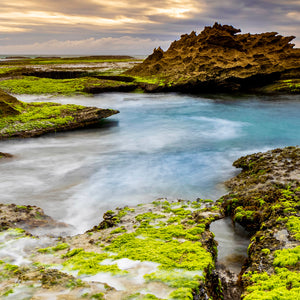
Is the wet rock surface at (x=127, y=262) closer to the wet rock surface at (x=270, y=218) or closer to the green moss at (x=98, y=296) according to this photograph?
the green moss at (x=98, y=296)

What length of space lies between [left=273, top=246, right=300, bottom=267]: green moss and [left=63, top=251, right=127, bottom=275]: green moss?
2392mm

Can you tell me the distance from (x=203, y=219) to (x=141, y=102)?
20214mm

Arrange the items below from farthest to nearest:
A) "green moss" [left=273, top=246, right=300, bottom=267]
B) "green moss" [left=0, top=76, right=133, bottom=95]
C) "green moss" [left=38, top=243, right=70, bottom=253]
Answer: "green moss" [left=0, top=76, right=133, bottom=95]
"green moss" [left=38, top=243, right=70, bottom=253]
"green moss" [left=273, top=246, right=300, bottom=267]

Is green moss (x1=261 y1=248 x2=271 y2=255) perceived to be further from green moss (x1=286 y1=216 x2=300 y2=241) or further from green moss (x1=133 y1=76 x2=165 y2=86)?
green moss (x1=133 y1=76 x2=165 y2=86)

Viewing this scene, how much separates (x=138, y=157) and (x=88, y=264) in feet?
27.3

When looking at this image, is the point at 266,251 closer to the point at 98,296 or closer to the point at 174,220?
the point at 174,220

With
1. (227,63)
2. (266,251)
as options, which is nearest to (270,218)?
(266,251)

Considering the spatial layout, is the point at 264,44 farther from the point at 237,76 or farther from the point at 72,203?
the point at 72,203

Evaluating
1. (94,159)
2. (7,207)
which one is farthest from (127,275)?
(94,159)

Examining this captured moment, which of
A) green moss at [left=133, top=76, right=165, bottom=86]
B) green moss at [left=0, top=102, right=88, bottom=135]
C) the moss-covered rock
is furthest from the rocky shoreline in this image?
green moss at [left=133, top=76, right=165, bottom=86]

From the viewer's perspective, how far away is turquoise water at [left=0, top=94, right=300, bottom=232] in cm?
876

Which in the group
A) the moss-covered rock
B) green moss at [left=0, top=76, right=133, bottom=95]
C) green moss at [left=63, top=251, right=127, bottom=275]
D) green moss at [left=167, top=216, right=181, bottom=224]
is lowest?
green moss at [left=63, top=251, right=127, bottom=275]

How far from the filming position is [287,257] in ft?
13.9

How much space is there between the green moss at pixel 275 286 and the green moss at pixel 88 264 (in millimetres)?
1874
